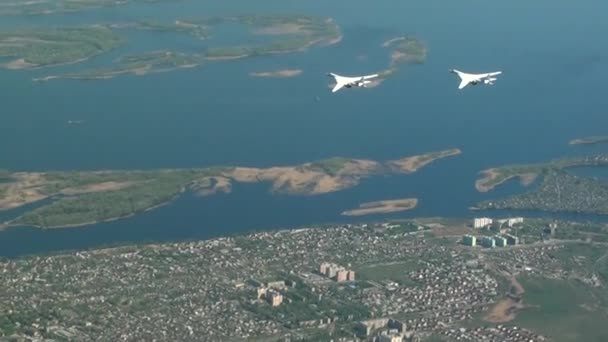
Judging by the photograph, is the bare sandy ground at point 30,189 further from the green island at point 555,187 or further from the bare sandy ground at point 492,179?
the green island at point 555,187

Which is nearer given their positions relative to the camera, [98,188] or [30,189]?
→ [30,189]

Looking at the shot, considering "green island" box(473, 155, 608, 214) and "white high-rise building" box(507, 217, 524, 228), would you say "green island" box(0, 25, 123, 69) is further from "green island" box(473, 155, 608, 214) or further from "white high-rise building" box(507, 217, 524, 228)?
"white high-rise building" box(507, 217, 524, 228)

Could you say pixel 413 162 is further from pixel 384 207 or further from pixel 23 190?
pixel 23 190

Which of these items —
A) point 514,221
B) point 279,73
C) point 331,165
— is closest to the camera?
point 514,221

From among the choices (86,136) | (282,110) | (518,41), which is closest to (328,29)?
(518,41)

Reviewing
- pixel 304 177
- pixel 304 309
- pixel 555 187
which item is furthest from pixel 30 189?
pixel 555 187

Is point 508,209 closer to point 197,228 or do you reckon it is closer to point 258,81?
point 197,228

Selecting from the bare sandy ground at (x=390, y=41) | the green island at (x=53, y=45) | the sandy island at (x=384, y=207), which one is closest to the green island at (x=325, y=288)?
the sandy island at (x=384, y=207)

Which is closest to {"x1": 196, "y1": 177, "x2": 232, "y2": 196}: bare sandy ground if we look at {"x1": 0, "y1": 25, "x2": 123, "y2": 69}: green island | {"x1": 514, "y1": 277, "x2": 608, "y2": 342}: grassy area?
{"x1": 514, "y1": 277, "x2": 608, "y2": 342}: grassy area
